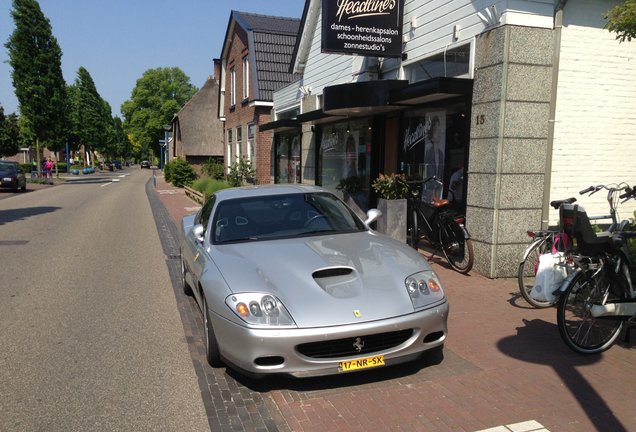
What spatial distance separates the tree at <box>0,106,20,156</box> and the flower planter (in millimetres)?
60444

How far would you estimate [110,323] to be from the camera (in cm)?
554

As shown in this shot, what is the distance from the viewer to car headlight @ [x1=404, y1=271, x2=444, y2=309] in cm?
388

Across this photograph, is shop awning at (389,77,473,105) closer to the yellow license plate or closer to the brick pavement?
the brick pavement

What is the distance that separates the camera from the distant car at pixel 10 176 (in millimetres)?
26312

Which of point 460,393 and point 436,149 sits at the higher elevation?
point 436,149

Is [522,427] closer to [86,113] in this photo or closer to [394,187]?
[394,187]

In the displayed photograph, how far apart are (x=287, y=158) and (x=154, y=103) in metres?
71.6

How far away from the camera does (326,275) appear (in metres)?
3.98

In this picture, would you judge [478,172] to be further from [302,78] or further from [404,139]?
[302,78]

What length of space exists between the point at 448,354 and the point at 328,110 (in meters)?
7.03

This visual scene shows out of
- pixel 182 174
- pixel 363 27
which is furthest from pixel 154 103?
pixel 363 27

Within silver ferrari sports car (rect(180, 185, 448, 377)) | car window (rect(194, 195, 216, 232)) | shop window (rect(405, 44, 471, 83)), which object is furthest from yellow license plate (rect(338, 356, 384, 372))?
shop window (rect(405, 44, 471, 83))

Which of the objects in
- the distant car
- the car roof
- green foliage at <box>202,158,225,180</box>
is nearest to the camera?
the car roof

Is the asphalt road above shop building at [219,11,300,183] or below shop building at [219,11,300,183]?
below
